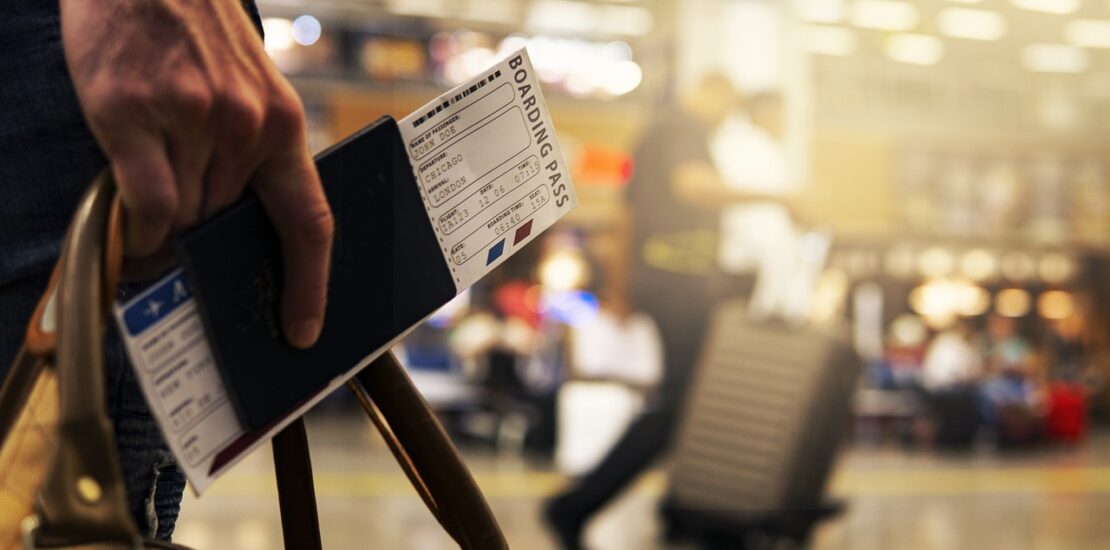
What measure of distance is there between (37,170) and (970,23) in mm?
7993

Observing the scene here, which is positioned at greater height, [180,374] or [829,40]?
[180,374]

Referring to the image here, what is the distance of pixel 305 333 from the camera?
23.0 inches

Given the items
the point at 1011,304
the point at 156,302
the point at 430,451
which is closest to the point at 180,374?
the point at 156,302

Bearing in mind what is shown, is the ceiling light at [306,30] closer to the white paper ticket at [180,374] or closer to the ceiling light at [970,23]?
the ceiling light at [970,23]

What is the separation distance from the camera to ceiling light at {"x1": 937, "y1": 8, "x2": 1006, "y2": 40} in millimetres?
7449

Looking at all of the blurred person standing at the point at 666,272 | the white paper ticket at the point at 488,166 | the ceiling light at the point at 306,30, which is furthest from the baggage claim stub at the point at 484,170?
the ceiling light at the point at 306,30

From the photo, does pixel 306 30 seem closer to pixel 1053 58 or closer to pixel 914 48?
pixel 914 48

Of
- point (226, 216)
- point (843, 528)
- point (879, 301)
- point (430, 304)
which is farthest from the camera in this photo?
point (879, 301)

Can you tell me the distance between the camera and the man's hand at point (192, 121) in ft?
1.67

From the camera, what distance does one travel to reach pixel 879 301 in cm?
1392

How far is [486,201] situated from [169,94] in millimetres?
227

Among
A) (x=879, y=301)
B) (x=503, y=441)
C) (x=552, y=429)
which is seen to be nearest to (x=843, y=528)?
(x=552, y=429)

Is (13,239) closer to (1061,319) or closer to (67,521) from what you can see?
(67,521)

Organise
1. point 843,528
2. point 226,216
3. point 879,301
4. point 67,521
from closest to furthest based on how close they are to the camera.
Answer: point 67,521 → point 226,216 → point 843,528 → point 879,301
